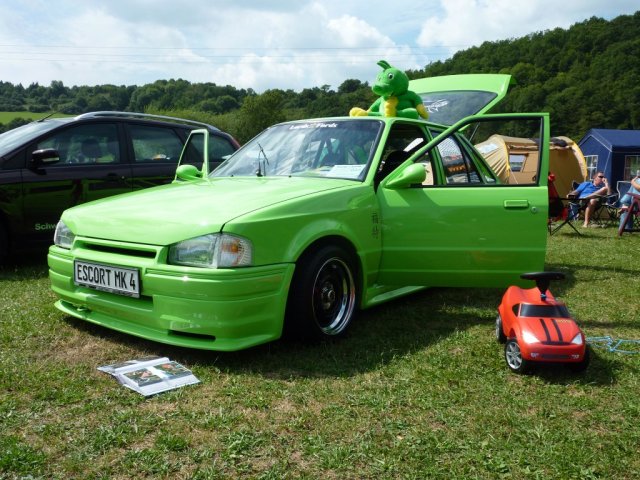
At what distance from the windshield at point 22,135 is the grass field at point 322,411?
8.64ft

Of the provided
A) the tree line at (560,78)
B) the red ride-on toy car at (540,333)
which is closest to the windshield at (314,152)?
the red ride-on toy car at (540,333)

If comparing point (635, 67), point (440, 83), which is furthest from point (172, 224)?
point (635, 67)

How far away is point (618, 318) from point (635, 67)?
37.1 metres

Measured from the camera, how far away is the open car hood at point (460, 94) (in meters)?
6.81

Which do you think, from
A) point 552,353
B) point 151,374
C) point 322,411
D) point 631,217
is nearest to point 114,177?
point 151,374

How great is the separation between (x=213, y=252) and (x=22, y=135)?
4.38 meters

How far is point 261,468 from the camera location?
2170mm

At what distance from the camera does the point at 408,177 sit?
3.94 m

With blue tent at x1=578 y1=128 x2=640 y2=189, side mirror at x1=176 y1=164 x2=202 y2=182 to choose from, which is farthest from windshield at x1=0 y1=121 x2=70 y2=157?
blue tent at x1=578 y1=128 x2=640 y2=189

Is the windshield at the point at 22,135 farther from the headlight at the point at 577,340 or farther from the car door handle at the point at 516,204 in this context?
the headlight at the point at 577,340

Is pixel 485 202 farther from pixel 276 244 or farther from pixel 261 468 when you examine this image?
pixel 261 468

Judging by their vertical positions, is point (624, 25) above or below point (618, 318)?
above

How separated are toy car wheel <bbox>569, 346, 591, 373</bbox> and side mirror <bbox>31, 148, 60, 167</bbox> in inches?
209

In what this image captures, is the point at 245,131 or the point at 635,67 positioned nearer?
the point at 635,67
